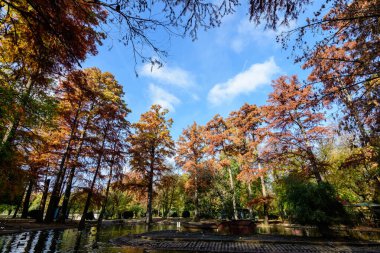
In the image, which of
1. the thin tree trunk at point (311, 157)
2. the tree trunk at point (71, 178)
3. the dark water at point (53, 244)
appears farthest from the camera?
the tree trunk at point (71, 178)

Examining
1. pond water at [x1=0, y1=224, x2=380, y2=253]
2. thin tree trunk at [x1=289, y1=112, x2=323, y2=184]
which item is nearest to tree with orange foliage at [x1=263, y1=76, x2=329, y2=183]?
thin tree trunk at [x1=289, y1=112, x2=323, y2=184]

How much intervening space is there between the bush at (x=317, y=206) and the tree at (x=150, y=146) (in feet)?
53.9

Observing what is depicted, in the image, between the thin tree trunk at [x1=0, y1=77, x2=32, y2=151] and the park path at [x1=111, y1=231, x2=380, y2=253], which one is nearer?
the thin tree trunk at [x1=0, y1=77, x2=32, y2=151]

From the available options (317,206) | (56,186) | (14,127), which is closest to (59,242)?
(14,127)

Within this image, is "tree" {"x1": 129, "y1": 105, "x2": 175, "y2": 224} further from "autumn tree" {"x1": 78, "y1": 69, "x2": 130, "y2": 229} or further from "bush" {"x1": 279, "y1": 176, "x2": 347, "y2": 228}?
"bush" {"x1": 279, "y1": 176, "x2": 347, "y2": 228}

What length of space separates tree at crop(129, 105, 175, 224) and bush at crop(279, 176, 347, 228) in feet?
53.9

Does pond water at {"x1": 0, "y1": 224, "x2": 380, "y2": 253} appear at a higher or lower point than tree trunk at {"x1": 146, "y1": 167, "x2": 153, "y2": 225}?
lower

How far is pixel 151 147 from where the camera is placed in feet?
85.8

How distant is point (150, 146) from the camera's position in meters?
26.0

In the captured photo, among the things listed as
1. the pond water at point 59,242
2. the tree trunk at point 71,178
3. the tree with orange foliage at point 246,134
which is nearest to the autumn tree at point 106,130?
the tree trunk at point 71,178

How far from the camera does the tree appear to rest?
2448 centimetres

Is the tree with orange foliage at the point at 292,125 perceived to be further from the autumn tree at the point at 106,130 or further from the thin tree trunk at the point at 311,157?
the autumn tree at the point at 106,130

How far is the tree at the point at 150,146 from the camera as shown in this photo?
24.5 metres

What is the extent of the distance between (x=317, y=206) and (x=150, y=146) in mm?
18774
